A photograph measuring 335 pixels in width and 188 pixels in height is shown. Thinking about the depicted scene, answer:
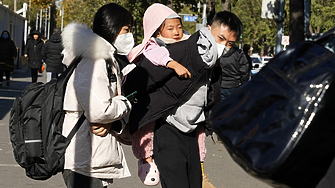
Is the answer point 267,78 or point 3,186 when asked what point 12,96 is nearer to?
point 3,186

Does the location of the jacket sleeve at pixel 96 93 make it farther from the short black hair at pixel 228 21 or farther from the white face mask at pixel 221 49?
the short black hair at pixel 228 21

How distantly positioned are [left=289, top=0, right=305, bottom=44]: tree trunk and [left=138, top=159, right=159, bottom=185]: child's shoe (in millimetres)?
8537

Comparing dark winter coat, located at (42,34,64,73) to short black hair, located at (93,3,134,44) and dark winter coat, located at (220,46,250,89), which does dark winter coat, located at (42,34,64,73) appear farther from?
short black hair, located at (93,3,134,44)

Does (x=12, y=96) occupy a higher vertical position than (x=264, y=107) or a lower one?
lower

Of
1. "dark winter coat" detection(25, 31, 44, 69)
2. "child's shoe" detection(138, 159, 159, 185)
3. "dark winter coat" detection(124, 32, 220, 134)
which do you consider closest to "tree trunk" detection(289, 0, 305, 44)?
"dark winter coat" detection(124, 32, 220, 134)

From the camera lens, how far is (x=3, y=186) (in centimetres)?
610

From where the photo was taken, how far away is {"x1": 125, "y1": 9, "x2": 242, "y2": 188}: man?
3859 mm

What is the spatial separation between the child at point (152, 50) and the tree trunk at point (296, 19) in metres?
8.23

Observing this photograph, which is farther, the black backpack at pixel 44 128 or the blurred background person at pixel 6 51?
the blurred background person at pixel 6 51

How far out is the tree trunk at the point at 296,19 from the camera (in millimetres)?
11867

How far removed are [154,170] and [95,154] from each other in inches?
27.7

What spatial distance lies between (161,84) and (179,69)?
0.22m

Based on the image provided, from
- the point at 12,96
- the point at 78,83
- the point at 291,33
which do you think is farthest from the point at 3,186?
the point at 12,96

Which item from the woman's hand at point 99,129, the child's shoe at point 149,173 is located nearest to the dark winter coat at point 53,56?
A: the child's shoe at point 149,173
